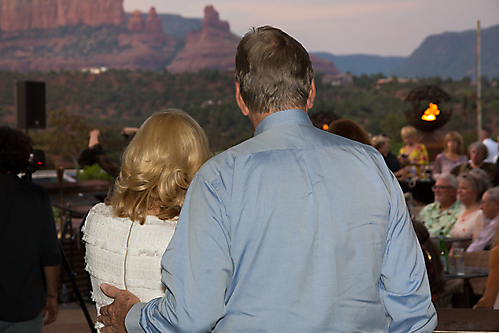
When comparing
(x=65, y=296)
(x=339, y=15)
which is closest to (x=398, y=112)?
(x=339, y=15)

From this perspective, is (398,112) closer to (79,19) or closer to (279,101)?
(279,101)

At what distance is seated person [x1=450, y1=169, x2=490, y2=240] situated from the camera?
3.87 meters

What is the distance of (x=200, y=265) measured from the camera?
82 cm

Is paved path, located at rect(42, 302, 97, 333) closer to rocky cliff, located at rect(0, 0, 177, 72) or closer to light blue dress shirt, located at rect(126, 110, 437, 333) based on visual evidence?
light blue dress shirt, located at rect(126, 110, 437, 333)

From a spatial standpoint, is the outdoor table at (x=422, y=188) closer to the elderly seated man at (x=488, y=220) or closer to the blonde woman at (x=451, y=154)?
the blonde woman at (x=451, y=154)

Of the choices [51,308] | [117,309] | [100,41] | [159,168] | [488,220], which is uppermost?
[100,41]

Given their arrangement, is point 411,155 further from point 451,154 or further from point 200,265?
point 200,265

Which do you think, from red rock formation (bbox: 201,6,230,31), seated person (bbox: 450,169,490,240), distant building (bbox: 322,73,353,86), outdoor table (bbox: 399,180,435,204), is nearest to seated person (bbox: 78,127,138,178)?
seated person (bbox: 450,169,490,240)

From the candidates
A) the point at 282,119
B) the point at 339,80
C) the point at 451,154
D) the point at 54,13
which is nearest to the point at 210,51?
the point at 54,13

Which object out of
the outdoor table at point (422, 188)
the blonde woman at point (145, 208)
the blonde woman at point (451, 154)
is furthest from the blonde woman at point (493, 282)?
the blonde woman at point (451, 154)

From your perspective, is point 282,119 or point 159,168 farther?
point 159,168

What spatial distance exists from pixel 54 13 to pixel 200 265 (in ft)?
162

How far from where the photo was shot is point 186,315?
2.69 feet

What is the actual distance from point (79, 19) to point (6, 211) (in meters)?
47.6
